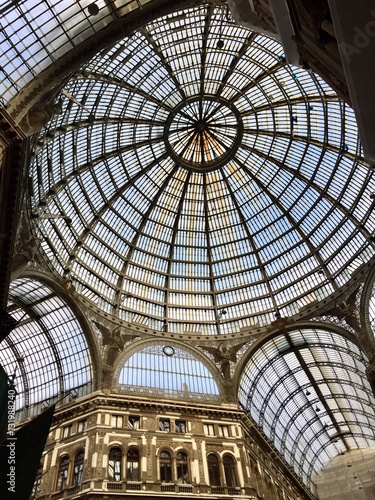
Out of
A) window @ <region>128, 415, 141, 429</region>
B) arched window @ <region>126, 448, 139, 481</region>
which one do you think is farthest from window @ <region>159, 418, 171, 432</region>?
arched window @ <region>126, 448, 139, 481</region>

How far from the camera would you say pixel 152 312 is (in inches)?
1780

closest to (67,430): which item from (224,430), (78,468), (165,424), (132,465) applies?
(78,468)

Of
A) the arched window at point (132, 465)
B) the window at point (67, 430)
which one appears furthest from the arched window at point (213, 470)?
the window at point (67, 430)

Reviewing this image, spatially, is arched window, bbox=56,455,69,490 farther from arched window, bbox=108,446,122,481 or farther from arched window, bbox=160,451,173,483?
arched window, bbox=160,451,173,483

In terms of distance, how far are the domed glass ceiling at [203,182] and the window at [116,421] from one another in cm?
1032

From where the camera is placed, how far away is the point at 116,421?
34.6 meters

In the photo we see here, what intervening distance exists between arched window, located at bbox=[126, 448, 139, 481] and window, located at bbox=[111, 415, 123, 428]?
210cm

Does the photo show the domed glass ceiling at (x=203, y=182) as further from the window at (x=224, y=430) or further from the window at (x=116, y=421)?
the window at (x=224, y=430)

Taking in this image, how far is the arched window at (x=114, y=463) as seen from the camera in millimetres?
31344

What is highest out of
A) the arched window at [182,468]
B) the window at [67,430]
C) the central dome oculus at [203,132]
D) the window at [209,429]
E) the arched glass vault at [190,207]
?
the central dome oculus at [203,132]

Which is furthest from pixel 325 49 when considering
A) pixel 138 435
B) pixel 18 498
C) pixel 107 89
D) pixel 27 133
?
pixel 138 435

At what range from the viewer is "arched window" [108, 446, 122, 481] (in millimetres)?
31344

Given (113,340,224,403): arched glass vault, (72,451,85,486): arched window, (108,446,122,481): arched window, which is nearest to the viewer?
(108,446,122,481): arched window

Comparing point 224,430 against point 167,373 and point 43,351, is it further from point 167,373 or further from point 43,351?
point 43,351
